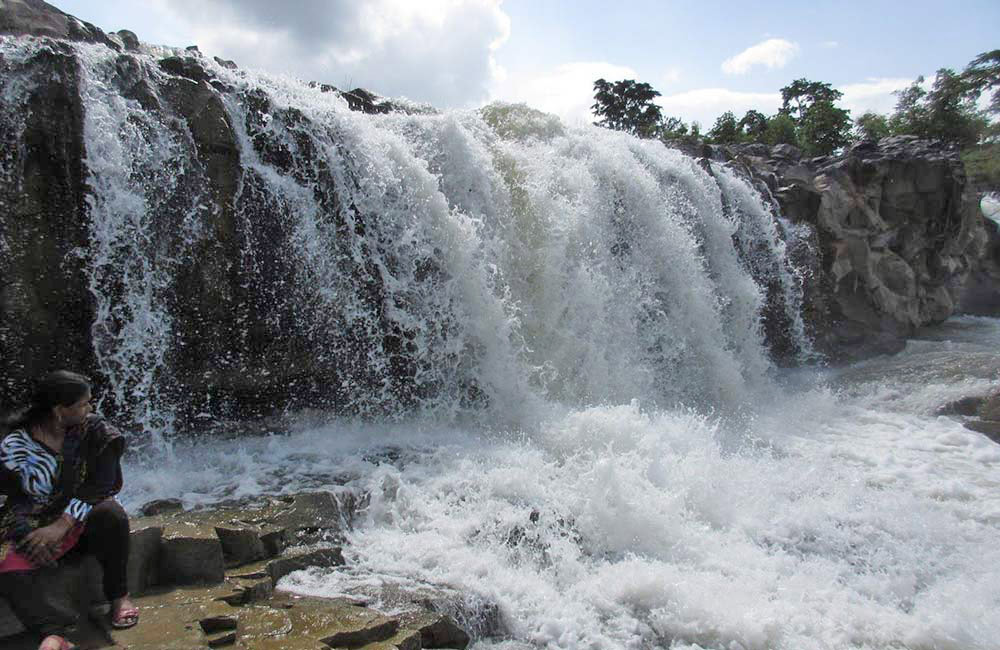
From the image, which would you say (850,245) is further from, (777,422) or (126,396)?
(126,396)

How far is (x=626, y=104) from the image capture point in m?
33.2

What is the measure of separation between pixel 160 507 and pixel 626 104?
32.1m

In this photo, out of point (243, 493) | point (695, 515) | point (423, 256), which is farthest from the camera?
point (423, 256)

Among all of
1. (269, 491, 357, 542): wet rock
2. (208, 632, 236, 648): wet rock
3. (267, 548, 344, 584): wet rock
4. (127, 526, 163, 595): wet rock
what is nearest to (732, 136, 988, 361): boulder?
(269, 491, 357, 542): wet rock

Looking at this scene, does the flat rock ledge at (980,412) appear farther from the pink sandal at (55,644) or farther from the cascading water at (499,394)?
the pink sandal at (55,644)

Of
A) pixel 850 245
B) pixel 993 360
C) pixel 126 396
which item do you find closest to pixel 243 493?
pixel 126 396

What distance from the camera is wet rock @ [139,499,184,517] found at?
4.66m

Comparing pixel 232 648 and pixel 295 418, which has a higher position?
pixel 295 418

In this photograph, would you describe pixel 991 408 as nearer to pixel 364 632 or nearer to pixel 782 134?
pixel 364 632

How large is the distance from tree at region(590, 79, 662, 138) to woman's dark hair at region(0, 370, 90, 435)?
3175 cm

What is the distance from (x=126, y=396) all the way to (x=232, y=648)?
346cm

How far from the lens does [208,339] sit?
640 cm

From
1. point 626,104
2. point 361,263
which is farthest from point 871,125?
point 361,263

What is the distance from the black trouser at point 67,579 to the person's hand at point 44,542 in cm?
9
